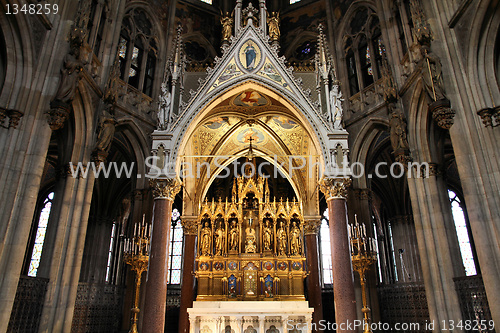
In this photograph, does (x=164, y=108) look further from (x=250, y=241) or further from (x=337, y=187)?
(x=250, y=241)

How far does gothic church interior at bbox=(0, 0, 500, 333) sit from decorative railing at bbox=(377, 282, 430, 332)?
7 centimetres

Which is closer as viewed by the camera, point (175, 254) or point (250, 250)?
point (250, 250)

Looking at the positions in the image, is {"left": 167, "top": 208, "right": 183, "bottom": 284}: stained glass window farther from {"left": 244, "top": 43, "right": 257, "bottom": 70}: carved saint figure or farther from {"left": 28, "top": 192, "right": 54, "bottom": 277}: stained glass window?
{"left": 244, "top": 43, "right": 257, "bottom": 70}: carved saint figure

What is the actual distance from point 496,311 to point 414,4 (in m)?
8.36

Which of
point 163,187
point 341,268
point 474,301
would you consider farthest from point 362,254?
point 163,187

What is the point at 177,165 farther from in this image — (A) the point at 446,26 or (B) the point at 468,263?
(B) the point at 468,263

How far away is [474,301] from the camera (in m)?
8.49

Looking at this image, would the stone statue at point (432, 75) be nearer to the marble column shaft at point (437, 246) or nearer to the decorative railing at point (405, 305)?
the marble column shaft at point (437, 246)

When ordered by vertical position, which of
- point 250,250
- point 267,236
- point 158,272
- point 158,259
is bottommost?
point 158,272

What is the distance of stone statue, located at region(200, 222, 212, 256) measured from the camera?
17000mm

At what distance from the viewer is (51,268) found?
972 cm

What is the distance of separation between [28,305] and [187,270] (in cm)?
870

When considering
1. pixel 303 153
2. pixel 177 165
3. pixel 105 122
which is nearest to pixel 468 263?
pixel 303 153

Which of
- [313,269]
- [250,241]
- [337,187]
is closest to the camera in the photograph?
[337,187]
